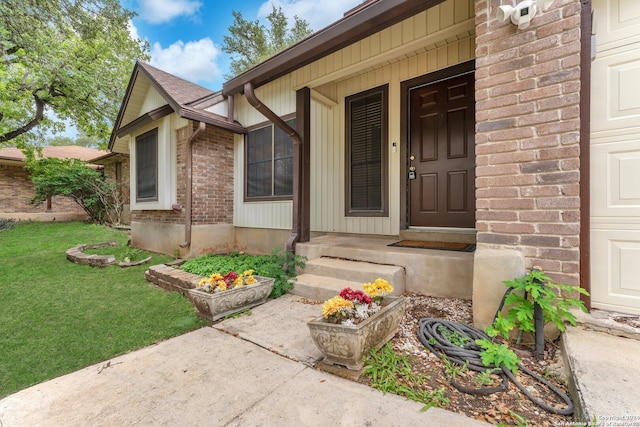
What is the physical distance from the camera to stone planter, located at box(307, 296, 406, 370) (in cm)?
173

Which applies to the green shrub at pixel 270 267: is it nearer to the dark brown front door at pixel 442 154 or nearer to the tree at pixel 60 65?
the dark brown front door at pixel 442 154

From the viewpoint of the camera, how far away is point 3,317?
113 inches

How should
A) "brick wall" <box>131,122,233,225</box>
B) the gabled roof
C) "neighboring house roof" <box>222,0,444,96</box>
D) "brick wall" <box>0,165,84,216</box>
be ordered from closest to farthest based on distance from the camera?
"neighboring house roof" <box>222,0,444,96</box> < the gabled roof < "brick wall" <box>131,122,233,225</box> < "brick wall" <box>0,165,84,216</box>

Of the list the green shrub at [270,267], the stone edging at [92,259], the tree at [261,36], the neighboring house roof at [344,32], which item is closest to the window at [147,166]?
the stone edging at [92,259]

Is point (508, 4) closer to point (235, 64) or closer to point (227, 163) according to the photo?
point (227, 163)

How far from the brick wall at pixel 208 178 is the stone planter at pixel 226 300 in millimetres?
2838

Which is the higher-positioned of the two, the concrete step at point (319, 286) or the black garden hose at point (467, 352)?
the concrete step at point (319, 286)

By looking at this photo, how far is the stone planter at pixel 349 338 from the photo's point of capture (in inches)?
67.9

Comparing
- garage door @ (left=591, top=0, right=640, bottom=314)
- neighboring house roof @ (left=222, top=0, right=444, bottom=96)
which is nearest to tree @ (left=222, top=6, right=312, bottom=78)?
neighboring house roof @ (left=222, top=0, right=444, bottom=96)

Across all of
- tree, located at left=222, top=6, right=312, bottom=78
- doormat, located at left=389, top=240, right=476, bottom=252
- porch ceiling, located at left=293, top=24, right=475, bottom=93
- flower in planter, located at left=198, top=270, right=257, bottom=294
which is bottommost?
flower in planter, located at left=198, top=270, right=257, bottom=294

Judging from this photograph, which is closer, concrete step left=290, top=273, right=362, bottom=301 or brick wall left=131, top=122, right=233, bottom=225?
concrete step left=290, top=273, right=362, bottom=301

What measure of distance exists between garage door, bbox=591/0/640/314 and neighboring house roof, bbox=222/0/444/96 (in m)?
1.21

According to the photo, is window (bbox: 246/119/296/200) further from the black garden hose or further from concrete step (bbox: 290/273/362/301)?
the black garden hose

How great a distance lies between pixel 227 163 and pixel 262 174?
89cm
